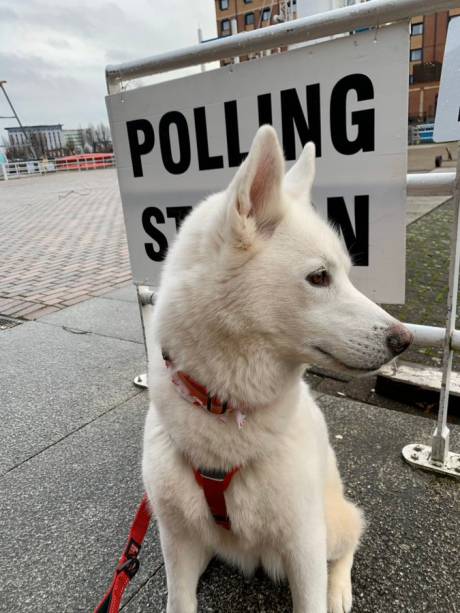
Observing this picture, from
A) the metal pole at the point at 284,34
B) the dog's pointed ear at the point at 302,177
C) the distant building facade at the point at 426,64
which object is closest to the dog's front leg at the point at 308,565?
the dog's pointed ear at the point at 302,177

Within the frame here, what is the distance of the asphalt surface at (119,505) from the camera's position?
174cm

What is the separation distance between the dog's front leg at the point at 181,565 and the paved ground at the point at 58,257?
12.9 ft

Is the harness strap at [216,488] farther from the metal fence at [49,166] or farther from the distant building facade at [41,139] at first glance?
the distant building facade at [41,139]

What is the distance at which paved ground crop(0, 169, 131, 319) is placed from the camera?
5547mm

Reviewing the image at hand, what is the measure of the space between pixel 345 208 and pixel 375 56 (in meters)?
0.66

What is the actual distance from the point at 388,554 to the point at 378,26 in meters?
2.27

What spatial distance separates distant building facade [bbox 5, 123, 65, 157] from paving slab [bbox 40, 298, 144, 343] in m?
58.7

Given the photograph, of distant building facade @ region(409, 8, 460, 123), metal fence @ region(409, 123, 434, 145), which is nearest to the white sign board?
metal fence @ region(409, 123, 434, 145)

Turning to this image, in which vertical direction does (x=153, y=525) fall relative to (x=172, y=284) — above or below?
below

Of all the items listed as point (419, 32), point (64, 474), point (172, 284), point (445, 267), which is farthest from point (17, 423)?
point (419, 32)

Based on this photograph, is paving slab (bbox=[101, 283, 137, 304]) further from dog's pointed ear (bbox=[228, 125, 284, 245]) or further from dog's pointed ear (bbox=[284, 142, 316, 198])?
dog's pointed ear (bbox=[228, 125, 284, 245])

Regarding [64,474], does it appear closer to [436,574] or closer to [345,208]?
[436,574]

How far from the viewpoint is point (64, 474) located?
2432 millimetres

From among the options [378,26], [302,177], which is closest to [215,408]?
[302,177]
